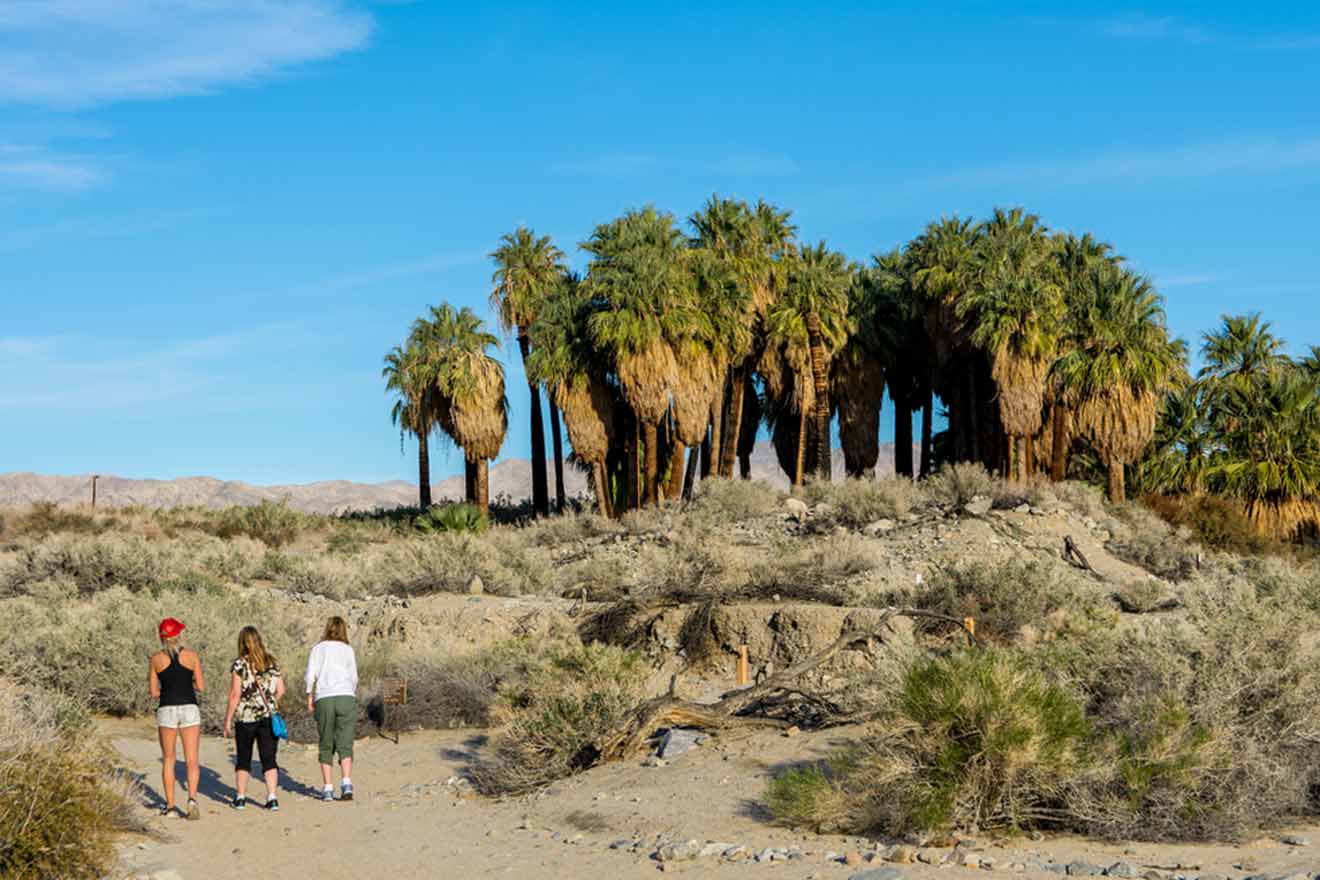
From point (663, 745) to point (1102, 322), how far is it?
98.1 feet

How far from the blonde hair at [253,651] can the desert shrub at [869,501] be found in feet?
64.6

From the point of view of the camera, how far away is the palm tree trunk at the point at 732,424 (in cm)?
4390

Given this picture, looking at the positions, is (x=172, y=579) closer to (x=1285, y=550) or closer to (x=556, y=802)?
(x=556, y=802)

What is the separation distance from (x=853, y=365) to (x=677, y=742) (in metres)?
33.7

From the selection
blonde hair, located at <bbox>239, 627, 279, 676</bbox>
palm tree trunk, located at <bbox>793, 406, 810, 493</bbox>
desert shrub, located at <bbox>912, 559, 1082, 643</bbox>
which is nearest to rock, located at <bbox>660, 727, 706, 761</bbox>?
blonde hair, located at <bbox>239, 627, 279, 676</bbox>

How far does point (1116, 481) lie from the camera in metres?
38.8

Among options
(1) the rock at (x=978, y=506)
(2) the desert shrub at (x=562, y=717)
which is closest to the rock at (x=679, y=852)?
(2) the desert shrub at (x=562, y=717)

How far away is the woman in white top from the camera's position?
12594mm

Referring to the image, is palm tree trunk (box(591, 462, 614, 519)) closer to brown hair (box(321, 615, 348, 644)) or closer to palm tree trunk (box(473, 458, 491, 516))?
palm tree trunk (box(473, 458, 491, 516))

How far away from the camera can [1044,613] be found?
59.7ft

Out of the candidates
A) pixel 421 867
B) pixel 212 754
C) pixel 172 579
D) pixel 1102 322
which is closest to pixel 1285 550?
pixel 1102 322

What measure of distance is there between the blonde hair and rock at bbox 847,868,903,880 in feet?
19.2

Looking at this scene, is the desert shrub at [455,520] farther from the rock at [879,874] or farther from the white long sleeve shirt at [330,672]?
the rock at [879,874]

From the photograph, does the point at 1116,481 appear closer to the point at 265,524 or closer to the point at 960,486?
the point at 960,486
